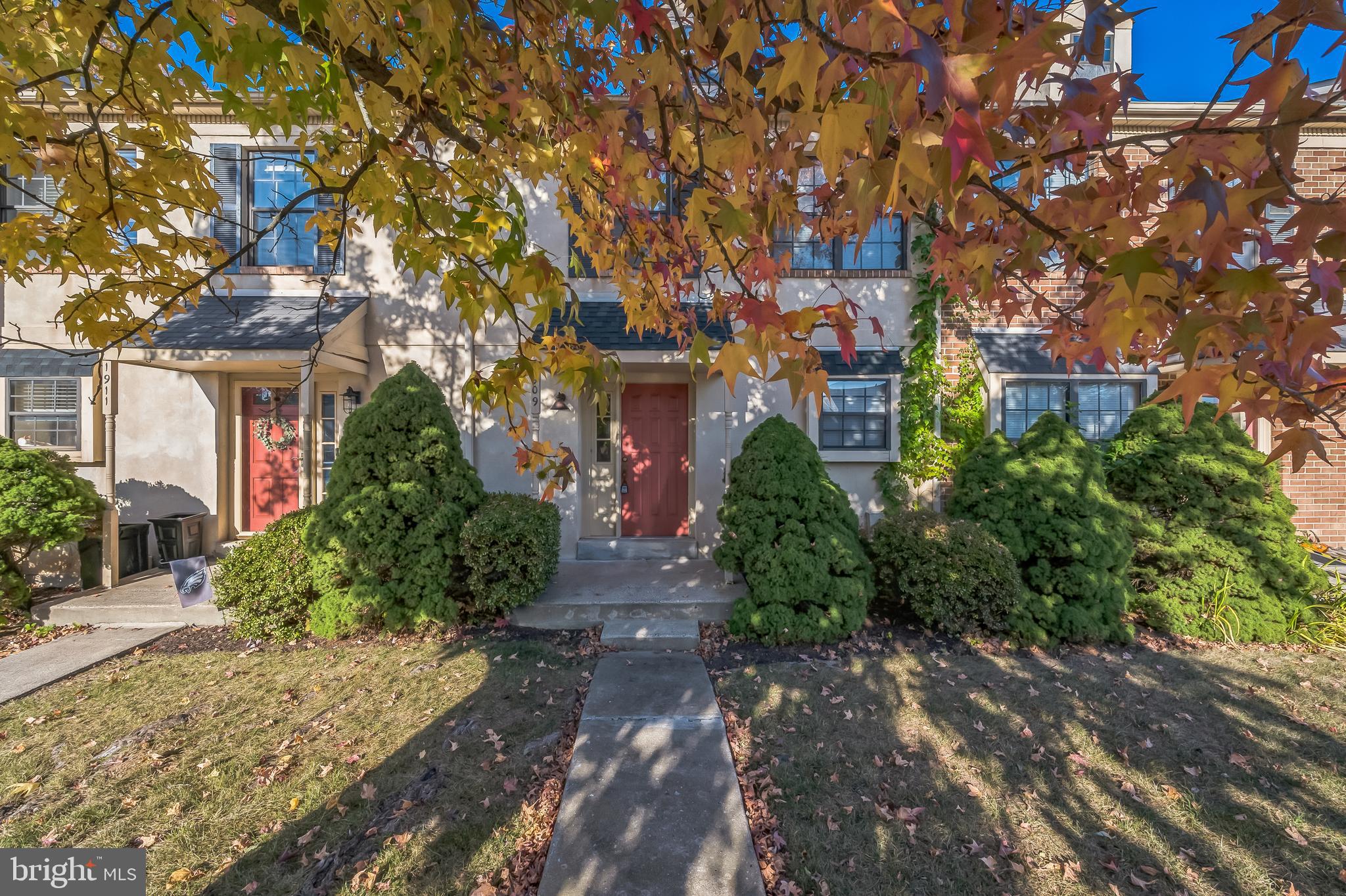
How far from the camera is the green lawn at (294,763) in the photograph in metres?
2.50

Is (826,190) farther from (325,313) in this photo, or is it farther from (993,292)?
(325,313)

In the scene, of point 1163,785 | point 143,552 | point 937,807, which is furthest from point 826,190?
point 143,552

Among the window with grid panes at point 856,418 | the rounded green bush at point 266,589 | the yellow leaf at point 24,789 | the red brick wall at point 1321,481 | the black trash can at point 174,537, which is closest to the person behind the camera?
the yellow leaf at point 24,789

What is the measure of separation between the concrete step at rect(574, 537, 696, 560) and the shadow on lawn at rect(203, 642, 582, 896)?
3.44 metres

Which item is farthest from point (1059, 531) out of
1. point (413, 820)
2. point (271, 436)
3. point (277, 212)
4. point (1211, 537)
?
point (277, 212)

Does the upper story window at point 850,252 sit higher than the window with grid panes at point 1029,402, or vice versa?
the upper story window at point 850,252

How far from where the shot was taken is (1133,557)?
17.4 ft

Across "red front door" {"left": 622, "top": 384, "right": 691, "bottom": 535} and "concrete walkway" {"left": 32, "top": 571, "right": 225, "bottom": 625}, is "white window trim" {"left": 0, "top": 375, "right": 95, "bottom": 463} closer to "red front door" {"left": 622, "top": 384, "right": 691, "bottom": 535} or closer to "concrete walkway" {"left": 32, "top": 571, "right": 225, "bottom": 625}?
"concrete walkway" {"left": 32, "top": 571, "right": 225, "bottom": 625}

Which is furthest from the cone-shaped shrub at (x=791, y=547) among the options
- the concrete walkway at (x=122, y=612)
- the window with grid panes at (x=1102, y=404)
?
the concrete walkway at (x=122, y=612)

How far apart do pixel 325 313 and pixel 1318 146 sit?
13.8m

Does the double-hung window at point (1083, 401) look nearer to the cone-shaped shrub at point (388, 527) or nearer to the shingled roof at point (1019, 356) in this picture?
the shingled roof at point (1019, 356)

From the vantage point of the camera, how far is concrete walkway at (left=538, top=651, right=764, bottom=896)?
2299mm

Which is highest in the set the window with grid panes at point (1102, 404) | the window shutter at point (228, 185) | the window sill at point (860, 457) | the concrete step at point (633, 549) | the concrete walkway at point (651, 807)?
the window shutter at point (228, 185)

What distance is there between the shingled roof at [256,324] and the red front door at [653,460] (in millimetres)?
3856
